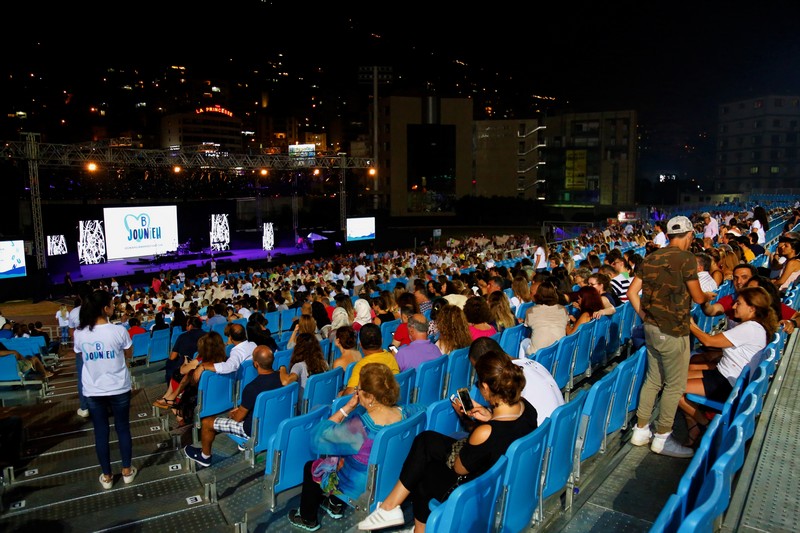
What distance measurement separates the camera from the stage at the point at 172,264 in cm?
2173

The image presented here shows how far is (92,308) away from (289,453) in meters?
1.84

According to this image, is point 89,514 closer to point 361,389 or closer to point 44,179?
point 361,389

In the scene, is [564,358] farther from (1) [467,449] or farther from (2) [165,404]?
(2) [165,404]

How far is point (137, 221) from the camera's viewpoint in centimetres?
2356

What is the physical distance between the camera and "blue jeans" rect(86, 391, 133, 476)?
12.7 ft

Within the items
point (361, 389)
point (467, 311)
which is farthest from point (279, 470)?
point (467, 311)

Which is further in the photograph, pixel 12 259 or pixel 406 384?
pixel 12 259

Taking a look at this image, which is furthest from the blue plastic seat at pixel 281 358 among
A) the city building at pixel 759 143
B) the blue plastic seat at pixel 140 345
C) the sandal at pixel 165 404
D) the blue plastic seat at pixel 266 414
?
the city building at pixel 759 143

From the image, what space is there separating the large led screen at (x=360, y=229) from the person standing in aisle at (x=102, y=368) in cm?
2478

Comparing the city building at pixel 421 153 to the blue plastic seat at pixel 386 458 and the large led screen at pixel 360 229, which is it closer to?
the large led screen at pixel 360 229

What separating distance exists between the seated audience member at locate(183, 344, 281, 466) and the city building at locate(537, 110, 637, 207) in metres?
49.4

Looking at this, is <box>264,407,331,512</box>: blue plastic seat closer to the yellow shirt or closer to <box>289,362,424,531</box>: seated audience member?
<box>289,362,424,531</box>: seated audience member

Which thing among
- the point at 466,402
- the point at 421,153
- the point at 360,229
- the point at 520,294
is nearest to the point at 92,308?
the point at 466,402

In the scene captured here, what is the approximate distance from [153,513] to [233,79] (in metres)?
138
